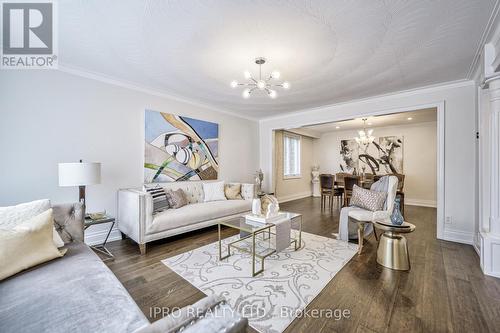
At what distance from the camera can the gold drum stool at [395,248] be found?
236 cm

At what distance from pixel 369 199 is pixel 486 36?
2.20m

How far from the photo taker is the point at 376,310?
170 cm

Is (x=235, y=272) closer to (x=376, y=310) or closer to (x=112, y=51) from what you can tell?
(x=376, y=310)

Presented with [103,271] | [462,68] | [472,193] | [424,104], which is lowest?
[103,271]

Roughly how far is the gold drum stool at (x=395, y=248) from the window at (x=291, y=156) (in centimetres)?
437

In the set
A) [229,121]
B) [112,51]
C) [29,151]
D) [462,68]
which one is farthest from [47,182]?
[462,68]

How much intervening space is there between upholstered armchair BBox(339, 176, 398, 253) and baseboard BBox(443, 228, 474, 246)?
1.10m

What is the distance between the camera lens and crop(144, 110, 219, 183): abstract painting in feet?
12.1

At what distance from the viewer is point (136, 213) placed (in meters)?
2.81

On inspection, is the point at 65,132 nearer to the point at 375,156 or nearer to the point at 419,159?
the point at 375,156

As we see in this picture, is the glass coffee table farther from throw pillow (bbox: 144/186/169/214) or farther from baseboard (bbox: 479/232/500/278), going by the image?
baseboard (bbox: 479/232/500/278)

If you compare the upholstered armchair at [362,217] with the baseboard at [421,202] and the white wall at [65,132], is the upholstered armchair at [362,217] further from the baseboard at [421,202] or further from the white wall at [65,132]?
the baseboard at [421,202]

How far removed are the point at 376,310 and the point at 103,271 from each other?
213 centimetres

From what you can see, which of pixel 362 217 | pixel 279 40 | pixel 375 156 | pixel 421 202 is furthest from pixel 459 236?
pixel 279 40
